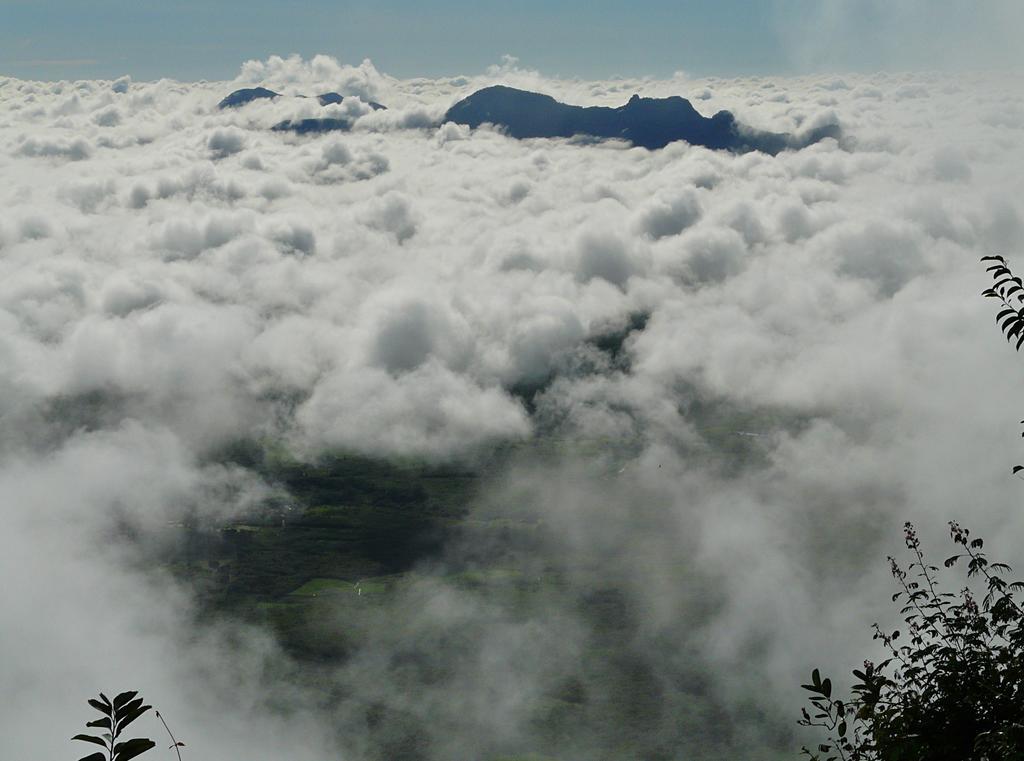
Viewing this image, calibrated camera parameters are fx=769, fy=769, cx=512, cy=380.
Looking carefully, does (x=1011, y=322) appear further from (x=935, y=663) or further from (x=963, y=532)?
(x=935, y=663)

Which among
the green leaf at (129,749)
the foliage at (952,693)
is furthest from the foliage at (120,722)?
the foliage at (952,693)

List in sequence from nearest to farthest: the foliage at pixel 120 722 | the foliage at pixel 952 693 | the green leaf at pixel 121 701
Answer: the foliage at pixel 120 722, the green leaf at pixel 121 701, the foliage at pixel 952 693

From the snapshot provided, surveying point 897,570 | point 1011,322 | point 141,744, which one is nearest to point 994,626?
point 897,570

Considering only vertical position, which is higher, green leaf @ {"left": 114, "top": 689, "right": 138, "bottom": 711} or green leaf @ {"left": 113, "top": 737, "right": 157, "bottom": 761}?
green leaf @ {"left": 114, "top": 689, "right": 138, "bottom": 711}

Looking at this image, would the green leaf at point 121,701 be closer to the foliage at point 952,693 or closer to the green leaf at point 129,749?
the green leaf at point 129,749

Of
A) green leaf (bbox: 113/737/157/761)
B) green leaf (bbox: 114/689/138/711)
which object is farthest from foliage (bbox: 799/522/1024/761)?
green leaf (bbox: 114/689/138/711)

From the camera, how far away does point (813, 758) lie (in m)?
18.3

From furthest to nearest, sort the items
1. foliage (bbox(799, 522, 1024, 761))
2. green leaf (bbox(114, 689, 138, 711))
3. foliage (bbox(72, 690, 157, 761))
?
1. foliage (bbox(799, 522, 1024, 761))
2. green leaf (bbox(114, 689, 138, 711))
3. foliage (bbox(72, 690, 157, 761))

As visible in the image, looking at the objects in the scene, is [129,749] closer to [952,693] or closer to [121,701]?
[121,701]

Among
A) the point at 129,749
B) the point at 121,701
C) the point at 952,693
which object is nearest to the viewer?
the point at 129,749

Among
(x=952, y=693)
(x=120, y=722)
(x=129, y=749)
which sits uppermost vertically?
A: (x=952, y=693)

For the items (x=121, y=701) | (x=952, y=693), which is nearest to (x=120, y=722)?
(x=121, y=701)

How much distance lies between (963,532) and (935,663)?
3.36 m

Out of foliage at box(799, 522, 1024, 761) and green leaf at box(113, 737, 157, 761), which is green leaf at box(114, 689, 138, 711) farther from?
foliage at box(799, 522, 1024, 761)
